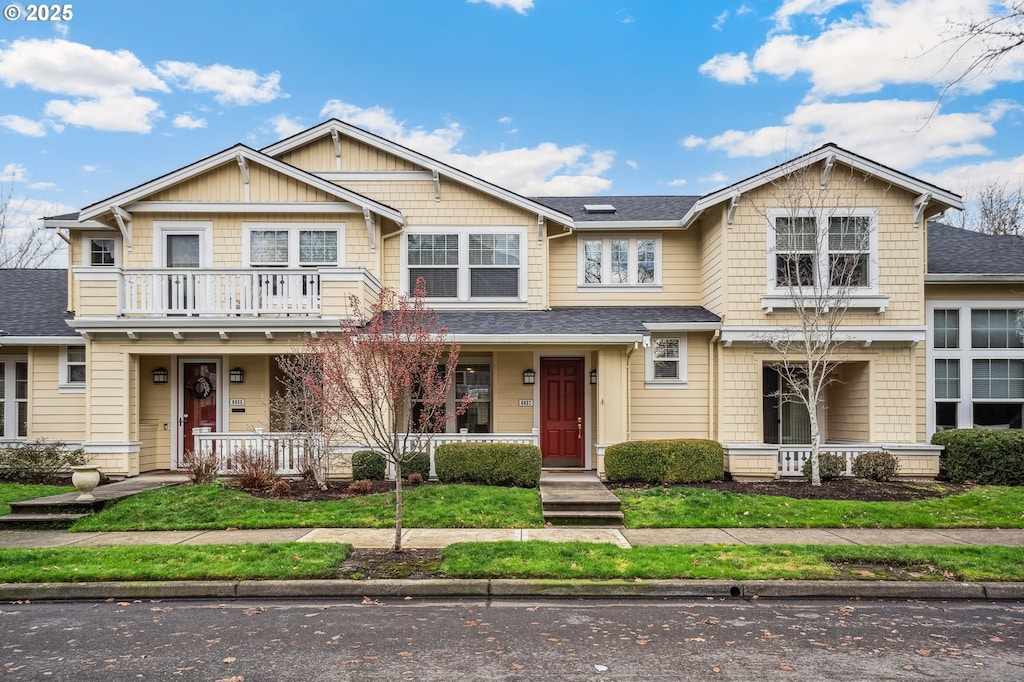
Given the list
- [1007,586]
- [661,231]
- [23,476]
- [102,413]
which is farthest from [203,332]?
[1007,586]

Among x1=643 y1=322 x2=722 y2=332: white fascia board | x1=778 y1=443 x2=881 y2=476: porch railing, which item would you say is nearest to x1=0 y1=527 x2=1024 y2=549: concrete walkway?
x1=778 y1=443 x2=881 y2=476: porch railing

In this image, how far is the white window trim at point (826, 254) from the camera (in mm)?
13844

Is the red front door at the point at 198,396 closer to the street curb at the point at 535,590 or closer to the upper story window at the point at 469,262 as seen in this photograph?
the upper story window at the point at 469,262

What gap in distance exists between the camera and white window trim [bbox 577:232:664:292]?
15.9 metres

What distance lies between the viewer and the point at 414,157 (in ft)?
50.4

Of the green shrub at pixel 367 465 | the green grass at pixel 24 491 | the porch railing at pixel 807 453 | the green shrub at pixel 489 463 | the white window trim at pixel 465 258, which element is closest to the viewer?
the green grass at pixel 24 491

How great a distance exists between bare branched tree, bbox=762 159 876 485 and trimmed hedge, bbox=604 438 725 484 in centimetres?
267

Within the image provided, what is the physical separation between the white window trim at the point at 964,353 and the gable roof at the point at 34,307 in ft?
62.3

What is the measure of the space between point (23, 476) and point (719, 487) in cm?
1426

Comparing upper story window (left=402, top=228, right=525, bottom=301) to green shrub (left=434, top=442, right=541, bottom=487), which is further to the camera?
upper story window (left=402, top=228, right=525, bottom=301)

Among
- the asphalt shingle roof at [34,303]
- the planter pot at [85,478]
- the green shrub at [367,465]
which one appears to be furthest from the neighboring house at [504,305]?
the planter pot at [85,478]

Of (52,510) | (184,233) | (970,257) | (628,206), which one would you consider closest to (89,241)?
(184,233)

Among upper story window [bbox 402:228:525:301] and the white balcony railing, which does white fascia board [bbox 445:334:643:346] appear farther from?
the white balcony railing

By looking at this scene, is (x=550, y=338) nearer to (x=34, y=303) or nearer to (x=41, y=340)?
(x=41, y=340)
